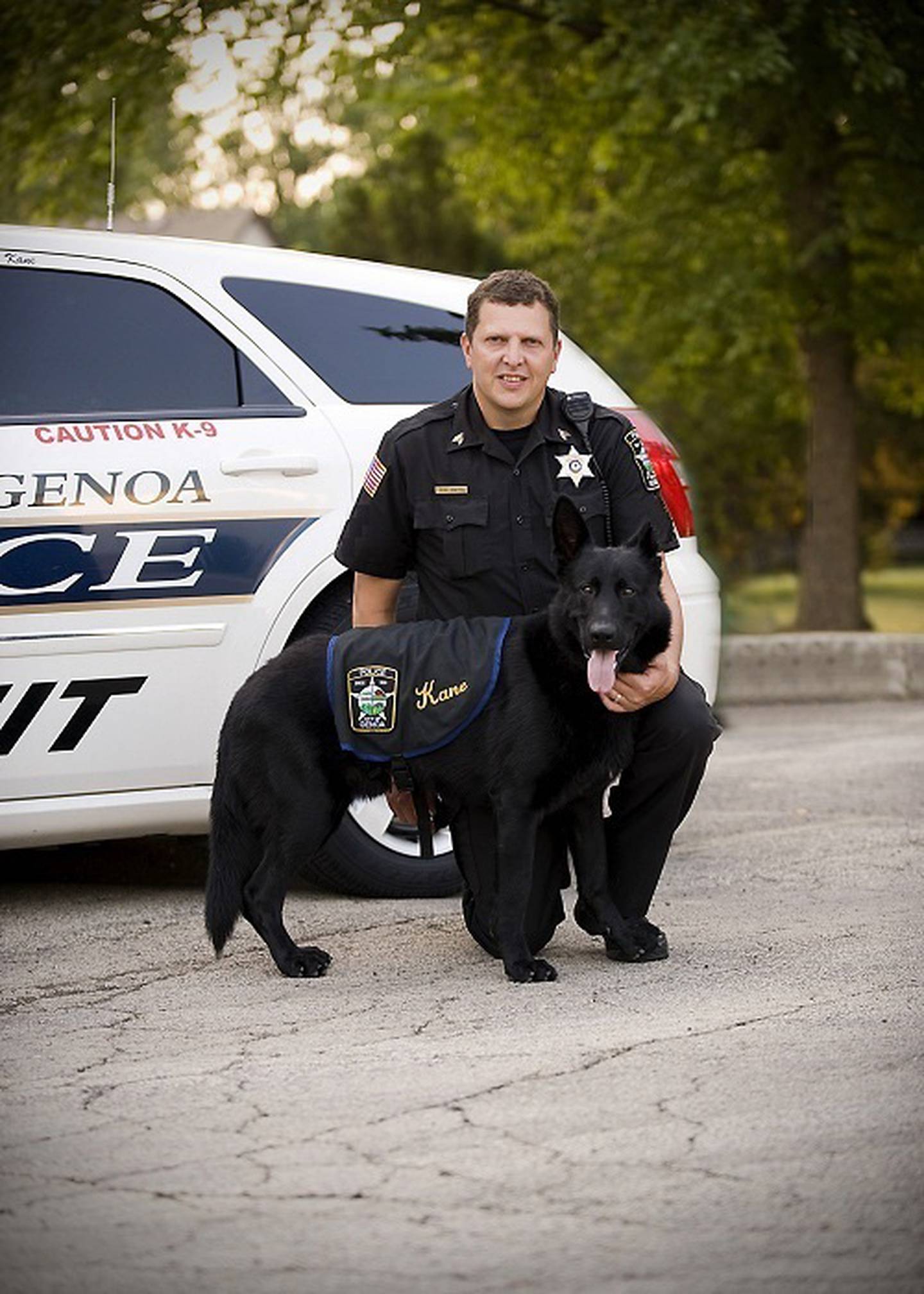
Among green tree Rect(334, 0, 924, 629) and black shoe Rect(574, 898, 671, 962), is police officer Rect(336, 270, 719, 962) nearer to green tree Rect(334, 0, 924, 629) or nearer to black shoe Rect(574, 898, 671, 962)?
black shoe Rect(574, 898, 671, 962)

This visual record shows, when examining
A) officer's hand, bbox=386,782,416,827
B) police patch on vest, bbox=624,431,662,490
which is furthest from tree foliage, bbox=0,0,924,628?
officer's hand, bbox=386,782,416,827

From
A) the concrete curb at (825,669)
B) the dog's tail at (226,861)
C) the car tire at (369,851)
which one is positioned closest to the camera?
the dog's tail at (226,861)

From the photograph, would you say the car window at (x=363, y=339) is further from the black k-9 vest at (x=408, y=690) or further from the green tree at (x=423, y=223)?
the green tree at (x=423, y=223)

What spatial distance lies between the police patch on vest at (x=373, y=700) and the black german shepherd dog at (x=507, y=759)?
0.33 feet

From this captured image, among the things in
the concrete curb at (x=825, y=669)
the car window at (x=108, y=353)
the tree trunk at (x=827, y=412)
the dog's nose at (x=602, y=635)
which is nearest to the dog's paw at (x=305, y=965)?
the dog's nose at (x=602, y=635)

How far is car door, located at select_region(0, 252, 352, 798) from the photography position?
18.1 feet

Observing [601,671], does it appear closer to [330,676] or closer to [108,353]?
[330,676]

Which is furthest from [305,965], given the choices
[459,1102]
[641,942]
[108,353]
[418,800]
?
[108,353]

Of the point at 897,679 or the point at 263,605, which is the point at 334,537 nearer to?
the point at 263,605

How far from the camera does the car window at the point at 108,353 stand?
18.7 feet

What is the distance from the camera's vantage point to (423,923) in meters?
5.64

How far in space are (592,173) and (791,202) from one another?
3065mm

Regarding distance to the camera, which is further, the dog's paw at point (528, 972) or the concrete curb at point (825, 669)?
the concrete curb at point (825, 669)

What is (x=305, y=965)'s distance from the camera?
16.2 ft
